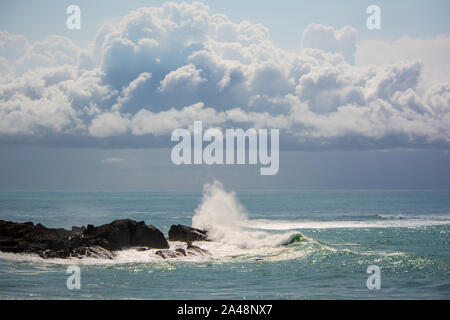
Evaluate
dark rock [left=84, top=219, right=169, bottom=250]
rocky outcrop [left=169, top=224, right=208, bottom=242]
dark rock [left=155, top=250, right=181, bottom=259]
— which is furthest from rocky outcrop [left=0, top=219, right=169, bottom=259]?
rocky outcrop [left=169, top=224, right=208, bottom=242]

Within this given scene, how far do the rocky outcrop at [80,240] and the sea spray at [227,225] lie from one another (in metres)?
6.26

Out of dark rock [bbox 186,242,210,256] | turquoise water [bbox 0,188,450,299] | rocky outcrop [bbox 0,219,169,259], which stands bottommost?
turquoise water [bbox 0,188,450,299]

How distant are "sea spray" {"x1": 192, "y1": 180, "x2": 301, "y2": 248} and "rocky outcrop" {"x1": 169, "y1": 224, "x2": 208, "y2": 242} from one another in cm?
106

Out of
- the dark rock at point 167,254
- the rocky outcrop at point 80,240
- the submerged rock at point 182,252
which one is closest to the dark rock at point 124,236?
the rocky outcrop at point 80,240

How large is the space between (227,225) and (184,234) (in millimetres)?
9034

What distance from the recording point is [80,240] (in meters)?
29.0

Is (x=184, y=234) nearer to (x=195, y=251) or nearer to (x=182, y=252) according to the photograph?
(x=195, y=251)

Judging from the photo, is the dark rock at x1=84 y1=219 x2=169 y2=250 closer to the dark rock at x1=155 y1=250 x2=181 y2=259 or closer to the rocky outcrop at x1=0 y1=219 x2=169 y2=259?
the rocky outcrop at x1=0 y1=219 x2=169 y2=259

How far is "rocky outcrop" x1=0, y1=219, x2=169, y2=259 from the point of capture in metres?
27.4

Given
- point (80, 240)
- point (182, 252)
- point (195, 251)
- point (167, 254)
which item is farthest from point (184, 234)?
point (80, 240)

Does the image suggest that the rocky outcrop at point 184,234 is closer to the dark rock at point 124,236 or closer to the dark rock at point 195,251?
the dark rock at point 124,236
